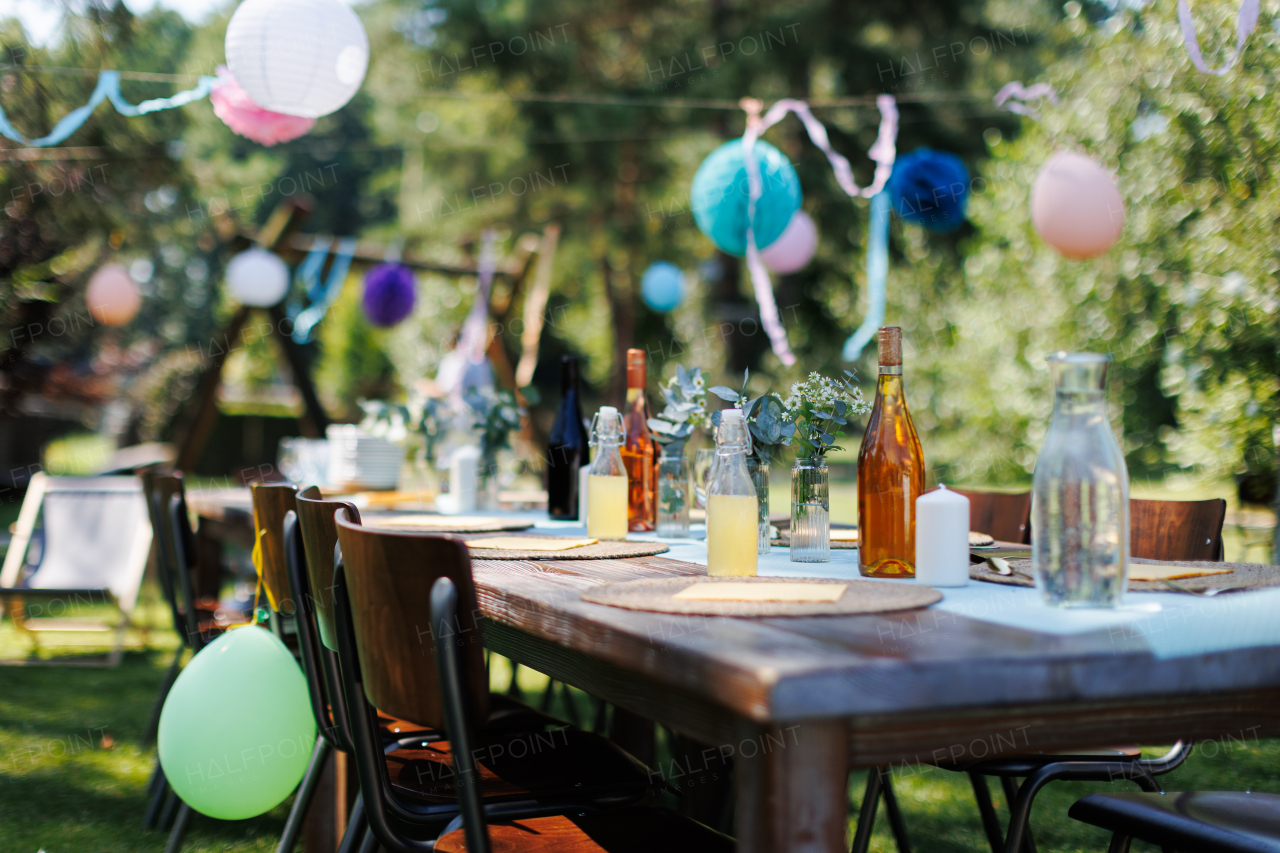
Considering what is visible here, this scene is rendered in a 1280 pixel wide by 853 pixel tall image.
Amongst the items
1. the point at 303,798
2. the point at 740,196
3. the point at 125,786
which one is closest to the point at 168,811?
the point at 125,786

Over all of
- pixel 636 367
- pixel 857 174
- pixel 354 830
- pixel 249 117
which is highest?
pixel 857 174

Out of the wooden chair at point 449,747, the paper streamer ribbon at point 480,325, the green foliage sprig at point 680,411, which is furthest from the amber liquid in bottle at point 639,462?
the paper streamer ribbon at point 480,325

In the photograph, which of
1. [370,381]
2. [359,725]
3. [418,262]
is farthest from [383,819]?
[370,381]

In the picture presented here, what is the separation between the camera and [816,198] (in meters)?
10.5

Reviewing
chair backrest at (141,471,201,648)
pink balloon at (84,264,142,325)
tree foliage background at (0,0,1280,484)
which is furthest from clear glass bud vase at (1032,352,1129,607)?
pink balloon at (84,264,142,325)

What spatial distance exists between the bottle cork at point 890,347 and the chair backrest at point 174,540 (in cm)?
176

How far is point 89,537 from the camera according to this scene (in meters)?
4.20

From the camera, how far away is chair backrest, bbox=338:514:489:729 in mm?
977

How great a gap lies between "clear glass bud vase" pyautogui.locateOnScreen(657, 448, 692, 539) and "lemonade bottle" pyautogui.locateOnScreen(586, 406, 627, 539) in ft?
0.35

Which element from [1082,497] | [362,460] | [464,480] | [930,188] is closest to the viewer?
[1082,497]

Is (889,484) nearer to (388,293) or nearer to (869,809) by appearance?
(869,809)

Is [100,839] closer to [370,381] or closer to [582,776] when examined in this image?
[582,776]

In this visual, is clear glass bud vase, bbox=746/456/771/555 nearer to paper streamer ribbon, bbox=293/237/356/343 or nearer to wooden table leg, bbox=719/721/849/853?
wooden table leg, bbox=719/721/849/853

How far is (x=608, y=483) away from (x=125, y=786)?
6.39 ft
